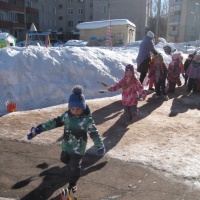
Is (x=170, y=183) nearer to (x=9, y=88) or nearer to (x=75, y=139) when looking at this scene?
(x=75, y=139)

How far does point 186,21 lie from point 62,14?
26231mm

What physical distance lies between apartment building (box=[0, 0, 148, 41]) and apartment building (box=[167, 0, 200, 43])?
40.3ft

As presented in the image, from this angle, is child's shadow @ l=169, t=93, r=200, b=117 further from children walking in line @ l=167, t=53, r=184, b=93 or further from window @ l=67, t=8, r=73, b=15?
window @ l=67, t=8, r=73, b=15

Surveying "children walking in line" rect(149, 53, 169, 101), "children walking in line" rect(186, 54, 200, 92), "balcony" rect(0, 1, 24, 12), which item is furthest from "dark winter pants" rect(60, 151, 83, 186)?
"balcony" rect(0, 1, 24, 12)

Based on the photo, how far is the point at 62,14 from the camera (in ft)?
200

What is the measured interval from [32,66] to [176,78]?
4530mm

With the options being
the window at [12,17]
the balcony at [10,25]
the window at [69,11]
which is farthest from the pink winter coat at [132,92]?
the window at [69,11]

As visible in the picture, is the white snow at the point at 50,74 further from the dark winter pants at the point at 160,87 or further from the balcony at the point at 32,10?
the balcony at the point at 32,10

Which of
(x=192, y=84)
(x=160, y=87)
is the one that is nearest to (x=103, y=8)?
(x=192, y=84)

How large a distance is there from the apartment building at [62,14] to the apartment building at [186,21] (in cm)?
1227

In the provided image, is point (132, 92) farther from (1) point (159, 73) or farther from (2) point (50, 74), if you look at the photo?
(2) point (50, 74)

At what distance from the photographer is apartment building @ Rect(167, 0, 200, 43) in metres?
58.2

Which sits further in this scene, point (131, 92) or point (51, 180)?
point (131, 92)

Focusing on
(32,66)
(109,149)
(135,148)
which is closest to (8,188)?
(109,149)
